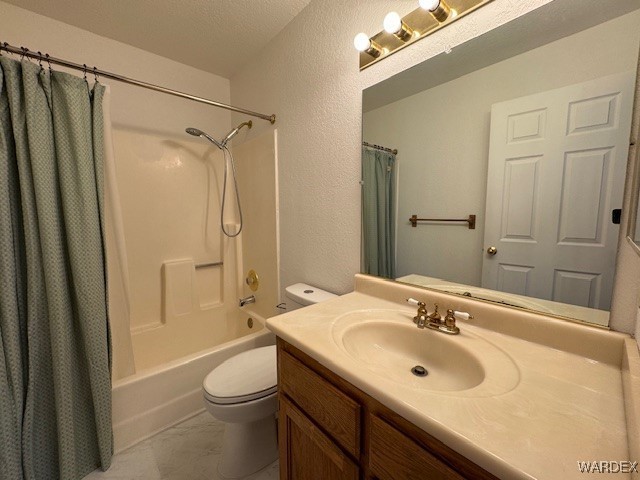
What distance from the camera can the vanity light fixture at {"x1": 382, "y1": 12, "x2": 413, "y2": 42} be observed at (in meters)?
0.93

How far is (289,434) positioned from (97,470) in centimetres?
106

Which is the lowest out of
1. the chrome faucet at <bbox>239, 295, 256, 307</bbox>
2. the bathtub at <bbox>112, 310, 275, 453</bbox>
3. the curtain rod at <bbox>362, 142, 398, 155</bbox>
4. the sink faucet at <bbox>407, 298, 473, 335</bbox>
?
→ the bathtub at <bbox>112, 310, 275, 453</bbox>

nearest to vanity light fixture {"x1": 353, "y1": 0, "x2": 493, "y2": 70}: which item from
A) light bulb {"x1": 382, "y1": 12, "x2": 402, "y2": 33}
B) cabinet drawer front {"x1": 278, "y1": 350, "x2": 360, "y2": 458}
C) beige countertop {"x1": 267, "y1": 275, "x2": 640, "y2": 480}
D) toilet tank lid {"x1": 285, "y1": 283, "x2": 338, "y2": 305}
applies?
light bulb {"x1": 382, "y1": 12, "x2": 402, "y2": 33}

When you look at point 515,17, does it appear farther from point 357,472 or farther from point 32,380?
point 32,380

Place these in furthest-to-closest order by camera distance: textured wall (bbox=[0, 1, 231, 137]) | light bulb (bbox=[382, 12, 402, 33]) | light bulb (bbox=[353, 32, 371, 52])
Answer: textured wall (bbox=[0, 1, 231, 137]) < light bulb (bbox=[353, 32, 371, 52]) < light bulb (bbox=[382, 12, 402, 33])

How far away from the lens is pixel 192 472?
1.18 m

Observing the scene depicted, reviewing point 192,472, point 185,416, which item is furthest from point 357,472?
point 185,416

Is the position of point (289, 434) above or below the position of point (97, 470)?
above

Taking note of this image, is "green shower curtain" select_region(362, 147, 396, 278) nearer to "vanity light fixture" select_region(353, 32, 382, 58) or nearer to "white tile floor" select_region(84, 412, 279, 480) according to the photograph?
"vanity light fixture" select_region(353, 32, 382, 58)

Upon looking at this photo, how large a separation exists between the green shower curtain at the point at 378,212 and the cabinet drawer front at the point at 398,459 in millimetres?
649

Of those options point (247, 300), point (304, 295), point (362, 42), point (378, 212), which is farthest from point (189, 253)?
point (362, 42)

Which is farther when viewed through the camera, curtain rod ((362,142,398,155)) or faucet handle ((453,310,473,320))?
curtain rod ((362,142,398,155))

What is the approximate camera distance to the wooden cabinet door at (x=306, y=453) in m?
0.66

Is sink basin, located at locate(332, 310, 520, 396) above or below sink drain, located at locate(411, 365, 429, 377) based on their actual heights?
above
